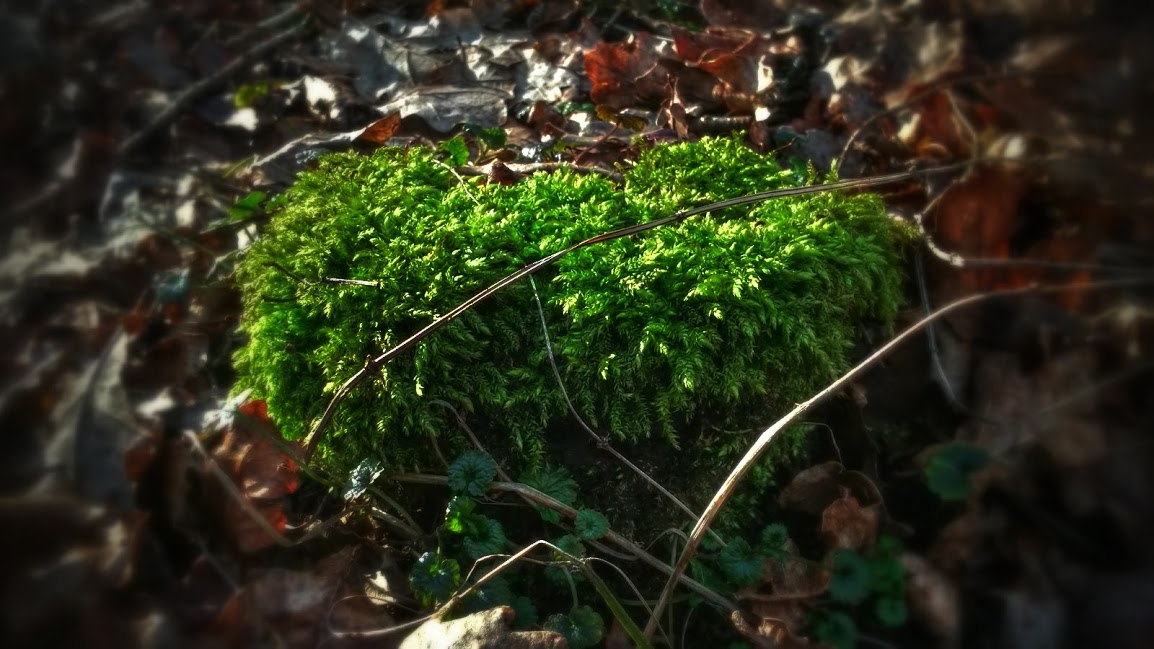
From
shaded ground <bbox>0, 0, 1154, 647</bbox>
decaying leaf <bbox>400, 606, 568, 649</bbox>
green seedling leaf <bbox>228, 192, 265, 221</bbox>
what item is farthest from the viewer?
green seedling leaf <bbox>228, 192, 265, 221</bbox>

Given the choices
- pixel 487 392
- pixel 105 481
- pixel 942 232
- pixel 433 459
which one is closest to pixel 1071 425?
pixel 942 232

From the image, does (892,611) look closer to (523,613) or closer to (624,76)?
(523,613)

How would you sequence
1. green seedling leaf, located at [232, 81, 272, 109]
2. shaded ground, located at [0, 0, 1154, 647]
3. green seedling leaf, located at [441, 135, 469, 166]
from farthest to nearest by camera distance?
green seedling leaf, located at [232, 81, 272, 109] → green seedling leaf, located at [441, 135, 469, 166] → shaded ground, located at [0, 0, 1154, 647]

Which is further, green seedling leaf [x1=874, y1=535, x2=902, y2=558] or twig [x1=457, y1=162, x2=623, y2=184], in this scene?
twig [x1=457, y1=162, x2=623, y2=184]

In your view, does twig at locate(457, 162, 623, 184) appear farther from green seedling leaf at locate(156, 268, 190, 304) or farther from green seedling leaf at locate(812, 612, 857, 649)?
green seedling leaf at locate(812, 612, 857, 649)

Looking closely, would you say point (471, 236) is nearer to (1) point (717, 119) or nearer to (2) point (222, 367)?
(2) point (222, 367)

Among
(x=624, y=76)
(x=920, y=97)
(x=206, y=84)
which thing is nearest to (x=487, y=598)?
(x=920, y=97)

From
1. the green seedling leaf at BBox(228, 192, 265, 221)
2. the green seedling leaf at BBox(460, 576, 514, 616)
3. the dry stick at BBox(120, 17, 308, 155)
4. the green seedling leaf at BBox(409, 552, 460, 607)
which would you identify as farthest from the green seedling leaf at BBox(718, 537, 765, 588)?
the dry stick at BBox(120, 17, 308, 155)

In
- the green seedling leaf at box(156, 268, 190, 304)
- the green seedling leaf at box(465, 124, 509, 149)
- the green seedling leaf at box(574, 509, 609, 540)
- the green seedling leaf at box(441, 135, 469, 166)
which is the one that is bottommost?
the green seedling leaf at box(574, 509, 609, 540)
